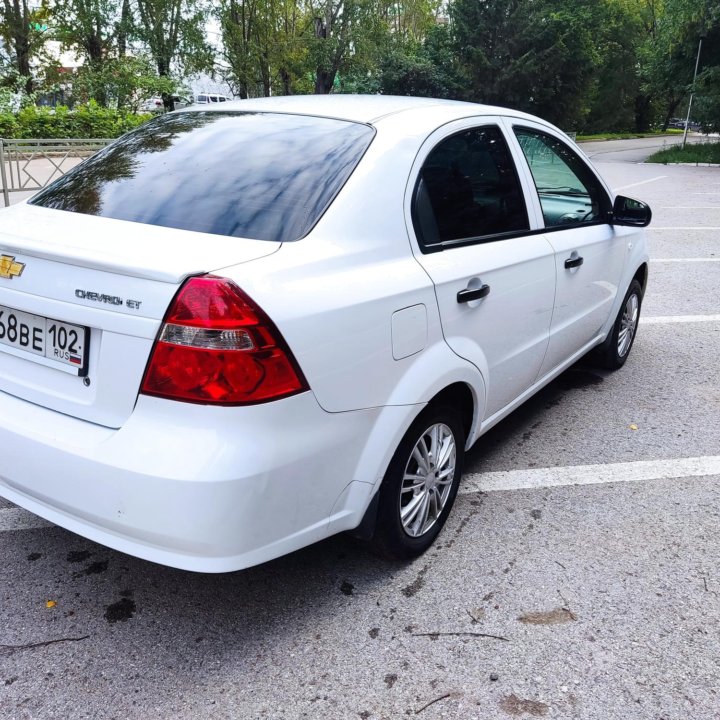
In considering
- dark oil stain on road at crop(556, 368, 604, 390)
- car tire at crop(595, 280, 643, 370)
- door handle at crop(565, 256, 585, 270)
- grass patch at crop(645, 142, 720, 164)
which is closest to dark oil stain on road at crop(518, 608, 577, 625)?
door handle at crop(565, 256, 585, 270)

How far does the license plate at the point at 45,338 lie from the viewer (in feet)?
7.26

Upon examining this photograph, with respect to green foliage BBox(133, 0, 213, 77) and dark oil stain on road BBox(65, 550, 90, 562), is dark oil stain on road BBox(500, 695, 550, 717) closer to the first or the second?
dark oil stain on road BBox(65, 550, 90, 562)

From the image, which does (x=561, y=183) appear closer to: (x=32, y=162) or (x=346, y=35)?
(x=32, y=162)

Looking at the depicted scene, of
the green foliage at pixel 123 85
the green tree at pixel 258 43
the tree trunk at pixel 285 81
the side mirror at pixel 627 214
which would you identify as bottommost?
the side mirror at pixel 627 214

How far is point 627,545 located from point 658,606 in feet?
1.37

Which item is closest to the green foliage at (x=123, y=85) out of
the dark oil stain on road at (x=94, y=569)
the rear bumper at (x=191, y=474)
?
the dark oil stain on road at (x=94, y=569)

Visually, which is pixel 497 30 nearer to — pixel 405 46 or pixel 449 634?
pixel 405 46

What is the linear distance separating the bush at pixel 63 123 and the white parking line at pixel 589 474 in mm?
20208

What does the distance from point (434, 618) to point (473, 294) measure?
1171 mm

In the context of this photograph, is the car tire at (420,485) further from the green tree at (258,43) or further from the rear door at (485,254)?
the green tree at (258,43)

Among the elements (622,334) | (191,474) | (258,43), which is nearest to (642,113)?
(258,43)

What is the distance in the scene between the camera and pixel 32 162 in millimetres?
12555

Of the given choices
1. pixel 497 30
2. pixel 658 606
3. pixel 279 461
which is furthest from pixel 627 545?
pixel 497 30

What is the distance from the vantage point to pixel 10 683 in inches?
87.4
